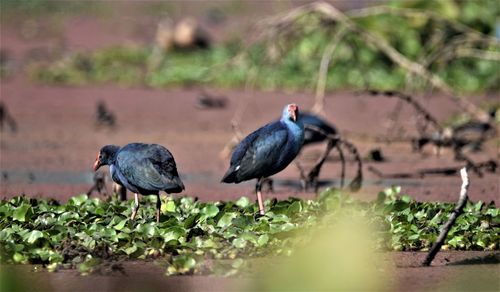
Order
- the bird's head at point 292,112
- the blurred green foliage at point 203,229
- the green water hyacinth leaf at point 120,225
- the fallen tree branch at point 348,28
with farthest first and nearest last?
1. the fallen tree branch at point 348,28
2. the bird's head at point 292,112
3. the green water hyacinth leaf at point 120,225
4. the blurred green foliage at point 203,229

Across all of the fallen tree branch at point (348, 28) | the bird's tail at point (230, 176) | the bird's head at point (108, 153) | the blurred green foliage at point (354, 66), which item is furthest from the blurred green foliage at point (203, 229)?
the blurred green foliage at point (354, 66)

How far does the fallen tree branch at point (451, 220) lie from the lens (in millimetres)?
6551

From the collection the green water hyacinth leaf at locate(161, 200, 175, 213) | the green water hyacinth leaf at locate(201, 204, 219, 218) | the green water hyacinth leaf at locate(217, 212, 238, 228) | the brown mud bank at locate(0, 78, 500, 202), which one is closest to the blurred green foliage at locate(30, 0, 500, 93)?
the brown mud bank at locate(0, 78, 500, 202)

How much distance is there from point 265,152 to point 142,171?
1.02m

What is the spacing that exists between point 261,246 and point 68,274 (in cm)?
113

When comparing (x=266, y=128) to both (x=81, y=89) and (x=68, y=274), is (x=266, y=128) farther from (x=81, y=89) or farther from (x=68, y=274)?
(x=81, y=89)

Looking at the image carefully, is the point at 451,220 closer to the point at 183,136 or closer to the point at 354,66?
the point at 183,136

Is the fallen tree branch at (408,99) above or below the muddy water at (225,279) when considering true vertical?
above

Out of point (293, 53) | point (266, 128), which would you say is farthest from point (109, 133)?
point (266, 128)

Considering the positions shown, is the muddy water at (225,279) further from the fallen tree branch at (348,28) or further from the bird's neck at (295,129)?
the fallen tree branch at (348,28)

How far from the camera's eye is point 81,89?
2195 cm

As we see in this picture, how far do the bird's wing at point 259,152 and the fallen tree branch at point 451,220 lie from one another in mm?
1703

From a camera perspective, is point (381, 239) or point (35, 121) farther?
point (35, 121)

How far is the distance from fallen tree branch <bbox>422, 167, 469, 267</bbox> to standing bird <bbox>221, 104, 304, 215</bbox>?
166cm
